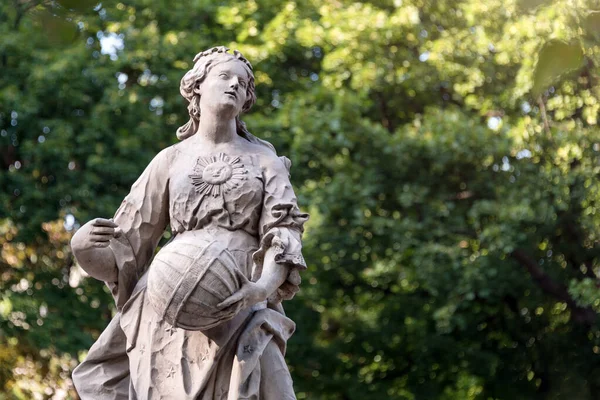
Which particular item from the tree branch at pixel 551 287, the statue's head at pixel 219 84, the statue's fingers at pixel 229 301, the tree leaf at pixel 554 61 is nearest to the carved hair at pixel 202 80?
the statue's head at pixel 219 84

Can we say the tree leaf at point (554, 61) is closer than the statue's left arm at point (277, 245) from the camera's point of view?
Yes

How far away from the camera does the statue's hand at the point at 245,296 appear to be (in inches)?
247

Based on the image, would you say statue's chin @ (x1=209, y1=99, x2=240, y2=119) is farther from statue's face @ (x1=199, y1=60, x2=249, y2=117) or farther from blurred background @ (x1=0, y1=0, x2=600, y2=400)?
blurred background @ (x1=0, y1=0, x2=600, y2=400)

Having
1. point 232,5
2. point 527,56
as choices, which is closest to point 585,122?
point 527,56

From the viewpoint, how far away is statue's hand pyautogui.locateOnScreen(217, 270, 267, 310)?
6266 mm

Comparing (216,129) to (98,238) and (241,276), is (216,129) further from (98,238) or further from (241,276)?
(241,276)

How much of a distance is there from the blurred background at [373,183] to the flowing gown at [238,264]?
932 cm

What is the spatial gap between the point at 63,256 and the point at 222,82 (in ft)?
38.6

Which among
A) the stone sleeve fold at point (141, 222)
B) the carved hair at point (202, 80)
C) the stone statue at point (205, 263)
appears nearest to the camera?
the stone statue at point (205, 263)

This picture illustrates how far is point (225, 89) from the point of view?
23.1ft

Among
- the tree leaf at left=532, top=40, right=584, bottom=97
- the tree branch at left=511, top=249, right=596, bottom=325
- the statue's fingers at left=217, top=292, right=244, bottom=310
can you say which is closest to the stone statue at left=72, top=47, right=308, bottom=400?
the statue's fingers at left=217, top=292, right=244, bottom=310

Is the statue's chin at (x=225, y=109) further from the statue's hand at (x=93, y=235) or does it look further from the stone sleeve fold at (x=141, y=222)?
the statue's hand at (x=93, y=235)

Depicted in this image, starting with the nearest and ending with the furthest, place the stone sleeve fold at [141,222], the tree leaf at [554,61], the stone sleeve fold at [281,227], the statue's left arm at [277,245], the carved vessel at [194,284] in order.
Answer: the tree leaf at [554,61] < the carved vessel at [194,284] < the statue's left arm at [277,245] < the stone sleeve fold at [281,227] < the stone sleeve fold at [141,222]

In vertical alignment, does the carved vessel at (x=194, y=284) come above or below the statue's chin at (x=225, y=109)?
below
